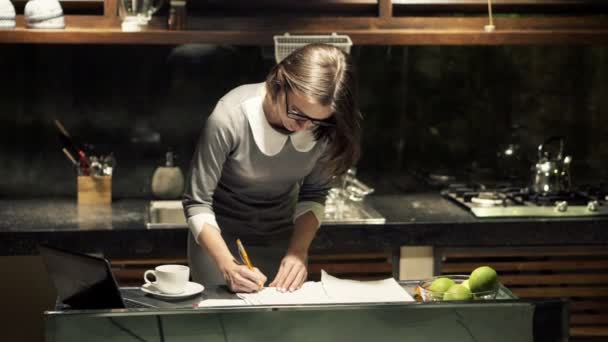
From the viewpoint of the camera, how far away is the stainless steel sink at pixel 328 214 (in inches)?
139

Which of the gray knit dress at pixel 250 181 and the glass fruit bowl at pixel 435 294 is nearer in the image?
the glass fruit bowl at pixel 435 294

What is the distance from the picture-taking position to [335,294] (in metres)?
2.20

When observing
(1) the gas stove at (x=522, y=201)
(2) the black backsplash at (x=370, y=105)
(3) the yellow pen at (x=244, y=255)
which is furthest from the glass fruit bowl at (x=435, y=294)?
(2) the black backsplash at (x=370, y=105)

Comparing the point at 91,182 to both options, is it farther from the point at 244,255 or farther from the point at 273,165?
the point at 244,255

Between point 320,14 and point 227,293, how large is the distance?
79.1 inches

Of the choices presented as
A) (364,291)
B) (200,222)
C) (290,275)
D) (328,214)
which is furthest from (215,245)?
(328,214)

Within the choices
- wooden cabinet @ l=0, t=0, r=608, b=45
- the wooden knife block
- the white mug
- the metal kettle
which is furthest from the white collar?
the metal kettle

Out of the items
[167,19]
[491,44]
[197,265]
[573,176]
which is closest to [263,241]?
[197,265]

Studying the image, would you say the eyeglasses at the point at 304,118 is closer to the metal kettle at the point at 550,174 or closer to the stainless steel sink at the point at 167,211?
the stainless steel sink at the point at 167,211

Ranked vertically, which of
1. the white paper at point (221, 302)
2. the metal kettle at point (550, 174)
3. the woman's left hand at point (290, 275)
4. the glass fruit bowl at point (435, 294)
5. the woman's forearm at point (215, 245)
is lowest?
the metal kettle at point (550, 174)

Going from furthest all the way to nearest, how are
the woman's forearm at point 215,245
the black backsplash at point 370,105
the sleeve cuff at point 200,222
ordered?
the black backsplash at point 370,105, the sleeve cuff at point 200,222, the woman's forearm at point 215,245

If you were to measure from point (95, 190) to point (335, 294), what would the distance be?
6.36 ft

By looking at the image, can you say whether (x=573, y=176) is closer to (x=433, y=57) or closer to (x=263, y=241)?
(x=433, y=57)

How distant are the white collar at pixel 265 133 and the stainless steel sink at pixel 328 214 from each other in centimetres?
92
